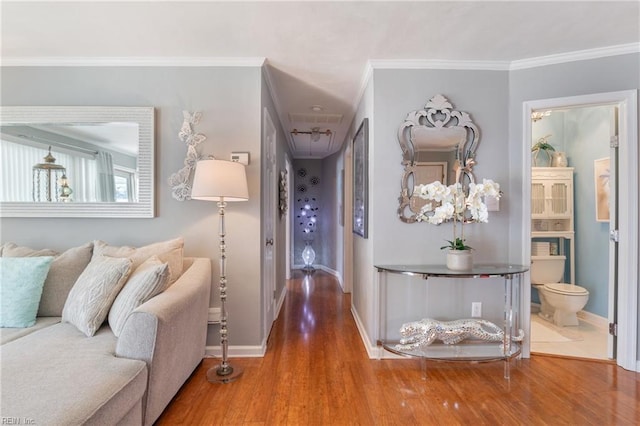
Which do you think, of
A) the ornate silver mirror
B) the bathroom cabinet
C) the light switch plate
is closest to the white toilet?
the bathroom cabinet

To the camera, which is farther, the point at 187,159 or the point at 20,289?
the point at 187,159

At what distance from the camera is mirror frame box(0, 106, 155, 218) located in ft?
7.64

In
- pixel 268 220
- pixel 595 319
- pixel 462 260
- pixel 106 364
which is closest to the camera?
pixel 106 364

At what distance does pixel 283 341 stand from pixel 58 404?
178 centimetres

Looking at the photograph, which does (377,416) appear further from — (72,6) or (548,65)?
(72,6)

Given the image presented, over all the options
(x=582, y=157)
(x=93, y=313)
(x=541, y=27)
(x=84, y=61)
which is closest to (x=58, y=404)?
(x=93, y=313)

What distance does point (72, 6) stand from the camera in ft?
5.90

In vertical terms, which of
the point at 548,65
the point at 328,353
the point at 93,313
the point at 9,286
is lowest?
the point at 328,353

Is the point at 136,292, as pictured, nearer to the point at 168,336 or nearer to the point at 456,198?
the point at 168,336

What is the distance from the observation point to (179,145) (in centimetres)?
236

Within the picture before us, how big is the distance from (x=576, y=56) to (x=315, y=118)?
254cm

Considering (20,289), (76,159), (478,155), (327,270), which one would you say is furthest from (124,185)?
(327,270)

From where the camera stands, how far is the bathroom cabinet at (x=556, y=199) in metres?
3.33

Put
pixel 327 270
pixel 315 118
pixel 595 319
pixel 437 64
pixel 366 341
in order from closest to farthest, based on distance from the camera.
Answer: pixel 437 64
pixel 366 341
pixel 595 319
pixel 315 118
pixel 327 270
